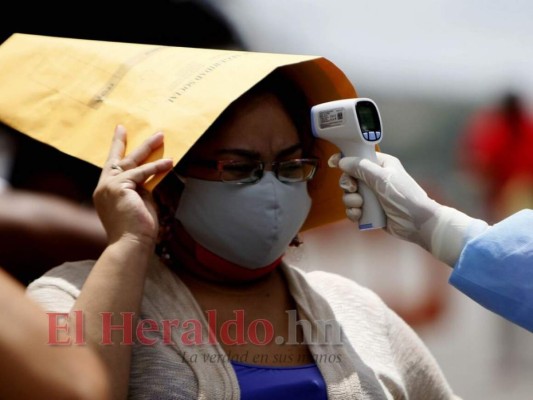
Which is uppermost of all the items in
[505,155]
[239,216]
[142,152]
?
[142,152]

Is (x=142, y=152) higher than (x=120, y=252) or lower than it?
higher

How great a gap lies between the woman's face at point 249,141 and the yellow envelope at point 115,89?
150 mm

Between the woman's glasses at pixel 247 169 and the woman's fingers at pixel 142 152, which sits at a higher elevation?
the woman's fingers at pixel 142 152

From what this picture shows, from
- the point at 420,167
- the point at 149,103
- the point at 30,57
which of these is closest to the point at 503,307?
the point at 149,103

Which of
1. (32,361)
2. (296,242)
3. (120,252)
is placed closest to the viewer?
(32,361)

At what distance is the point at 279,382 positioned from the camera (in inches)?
107

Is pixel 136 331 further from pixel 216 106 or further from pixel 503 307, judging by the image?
pixel 503 307

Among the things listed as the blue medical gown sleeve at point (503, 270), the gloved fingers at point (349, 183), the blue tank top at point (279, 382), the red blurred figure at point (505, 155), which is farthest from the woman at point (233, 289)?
the red blurred figure at point (505, 155)

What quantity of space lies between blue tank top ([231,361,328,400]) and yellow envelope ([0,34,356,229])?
522 mm

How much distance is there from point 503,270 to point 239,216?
68 centimetres

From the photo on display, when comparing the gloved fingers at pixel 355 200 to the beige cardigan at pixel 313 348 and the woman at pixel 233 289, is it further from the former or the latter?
the beige cardigan at pixel 313 348

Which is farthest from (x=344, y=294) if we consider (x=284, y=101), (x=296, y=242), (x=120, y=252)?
(x=120, y=252)

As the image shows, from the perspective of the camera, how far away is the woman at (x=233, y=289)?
2.57 meters

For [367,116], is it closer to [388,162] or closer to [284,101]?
[388,162]
